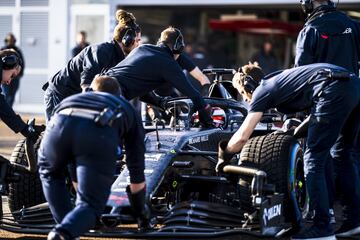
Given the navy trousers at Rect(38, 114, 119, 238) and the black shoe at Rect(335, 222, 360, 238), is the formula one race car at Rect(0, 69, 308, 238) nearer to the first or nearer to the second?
the black shoe at Rect(335, 222, 360, 238)

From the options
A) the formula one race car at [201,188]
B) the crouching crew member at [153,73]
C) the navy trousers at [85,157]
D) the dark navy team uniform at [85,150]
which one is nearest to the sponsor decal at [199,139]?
the formula one race car at [201,188]

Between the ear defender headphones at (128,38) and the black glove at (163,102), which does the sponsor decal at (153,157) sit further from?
the ear defender headphones at (128,38)

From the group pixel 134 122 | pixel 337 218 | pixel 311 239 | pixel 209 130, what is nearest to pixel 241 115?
pixel 209 130

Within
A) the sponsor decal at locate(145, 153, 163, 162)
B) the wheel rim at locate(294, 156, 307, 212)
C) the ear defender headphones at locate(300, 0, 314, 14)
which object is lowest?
the wheel rim at locate(294, 156, 307, 212)

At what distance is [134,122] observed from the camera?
605 cm

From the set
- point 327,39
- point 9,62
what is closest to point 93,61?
point 9,62

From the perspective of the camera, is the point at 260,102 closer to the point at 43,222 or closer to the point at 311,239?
the point at 311,239

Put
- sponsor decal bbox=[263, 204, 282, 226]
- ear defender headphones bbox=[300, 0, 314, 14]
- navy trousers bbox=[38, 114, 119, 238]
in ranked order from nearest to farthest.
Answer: navy trousers bbox=[38, 114, 119, 238] < sponsor decal bbox=[263, 204, 282, 226] < ear defender headphones bbox=[300, 0, 314, 14]

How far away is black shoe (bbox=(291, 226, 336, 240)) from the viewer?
22.4 feet

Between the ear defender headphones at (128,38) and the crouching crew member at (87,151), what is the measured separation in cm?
217

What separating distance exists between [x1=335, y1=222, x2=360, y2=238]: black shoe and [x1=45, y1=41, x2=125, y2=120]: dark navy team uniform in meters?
2.71

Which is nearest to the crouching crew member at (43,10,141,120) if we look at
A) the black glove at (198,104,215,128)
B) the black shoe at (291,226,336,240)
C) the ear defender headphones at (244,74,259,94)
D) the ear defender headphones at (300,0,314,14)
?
the black glove at (198,104,215,128)

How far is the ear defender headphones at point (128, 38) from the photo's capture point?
325 inches

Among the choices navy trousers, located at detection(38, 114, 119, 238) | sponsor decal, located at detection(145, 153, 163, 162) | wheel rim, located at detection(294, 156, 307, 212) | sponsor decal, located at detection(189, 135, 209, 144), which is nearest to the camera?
navy trousers, located at detection(38, 114, 119, 238)
